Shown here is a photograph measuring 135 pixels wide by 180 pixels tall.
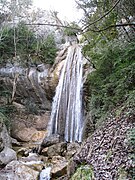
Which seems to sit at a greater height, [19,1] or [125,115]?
[19,1]

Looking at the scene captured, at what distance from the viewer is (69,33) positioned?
13.0 m

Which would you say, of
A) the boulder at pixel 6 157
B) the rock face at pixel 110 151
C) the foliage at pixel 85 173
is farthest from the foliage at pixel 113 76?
the boulder at pixel 6 157

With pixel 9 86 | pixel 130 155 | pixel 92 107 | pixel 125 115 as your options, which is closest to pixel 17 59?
pixel 9 86

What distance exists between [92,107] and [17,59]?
21.9 feet

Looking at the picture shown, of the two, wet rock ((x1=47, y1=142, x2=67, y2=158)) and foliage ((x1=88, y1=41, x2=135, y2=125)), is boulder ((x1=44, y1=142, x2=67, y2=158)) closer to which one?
wet rock ((x1=47, y1=142, x2=67, y2=158))

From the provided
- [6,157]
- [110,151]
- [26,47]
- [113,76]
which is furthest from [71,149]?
[26,47]

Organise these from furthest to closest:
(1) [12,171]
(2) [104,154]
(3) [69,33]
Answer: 1. (3) [69,33]
2. (1) [12,171]
3. (2) [104,154]

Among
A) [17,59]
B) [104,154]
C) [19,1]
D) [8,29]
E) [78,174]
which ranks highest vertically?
[19,1]

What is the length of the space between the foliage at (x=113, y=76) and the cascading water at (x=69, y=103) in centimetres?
323

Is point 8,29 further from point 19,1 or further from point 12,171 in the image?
point 12,171

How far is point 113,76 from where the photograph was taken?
17.3 feet

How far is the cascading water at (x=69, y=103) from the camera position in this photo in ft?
31.4

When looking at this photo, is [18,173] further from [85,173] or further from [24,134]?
→ [24,134]

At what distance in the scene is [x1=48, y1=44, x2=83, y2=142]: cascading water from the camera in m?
9.56
